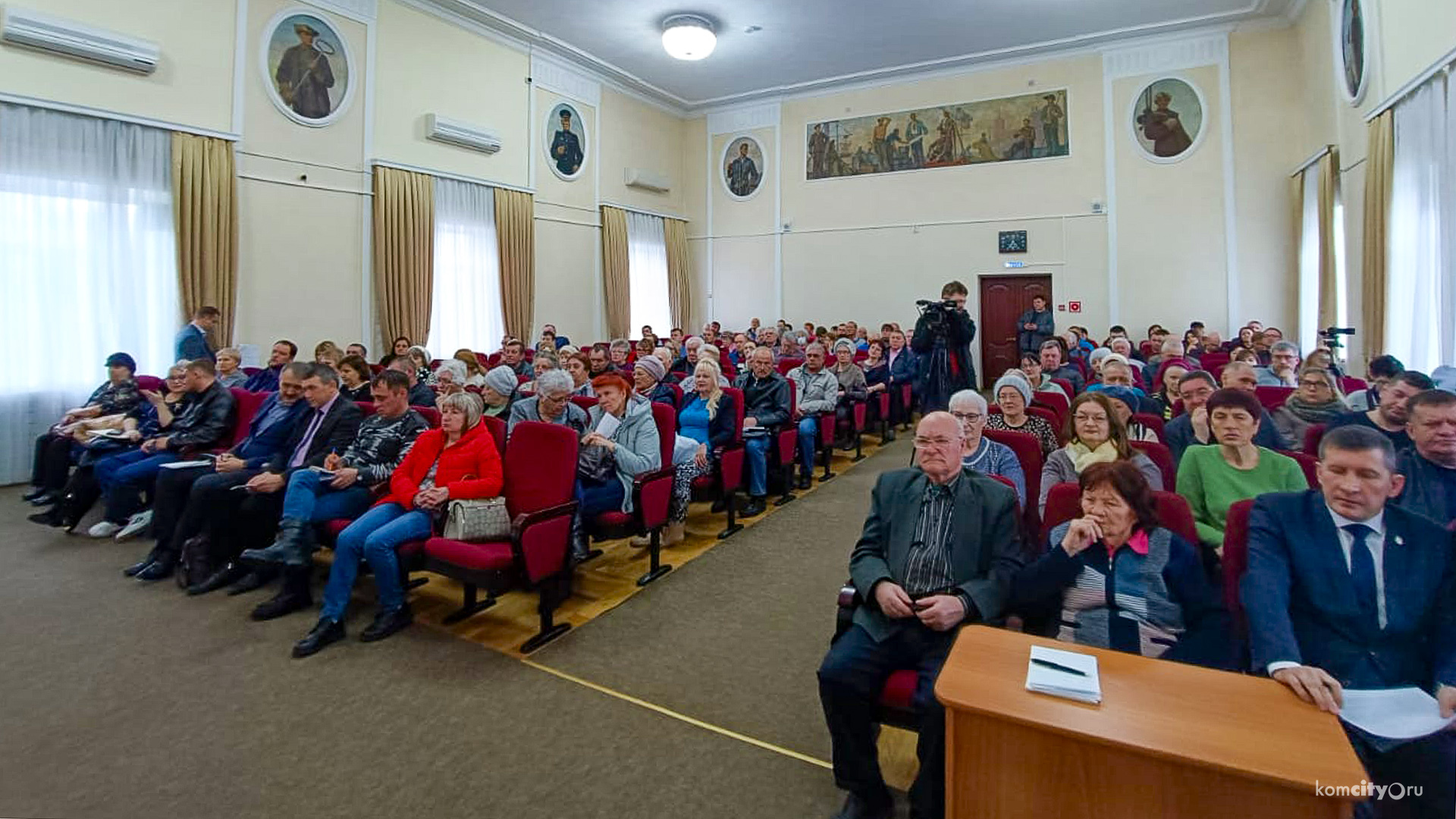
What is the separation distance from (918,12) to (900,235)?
3563 mm

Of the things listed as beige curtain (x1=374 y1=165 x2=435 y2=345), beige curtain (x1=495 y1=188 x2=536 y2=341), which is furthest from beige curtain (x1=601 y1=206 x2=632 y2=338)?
beige curtain (x1=374 y1=165 x2=435 y2=345)

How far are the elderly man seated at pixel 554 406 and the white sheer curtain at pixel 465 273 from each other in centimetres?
584

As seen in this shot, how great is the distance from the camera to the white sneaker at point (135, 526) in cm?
456

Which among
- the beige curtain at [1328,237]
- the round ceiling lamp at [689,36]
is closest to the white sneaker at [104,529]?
the round ceiling lamp at [689,36]

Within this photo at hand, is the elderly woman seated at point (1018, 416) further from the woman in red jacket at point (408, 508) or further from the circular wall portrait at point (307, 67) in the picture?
the circular wall portrait at point (307, 67)

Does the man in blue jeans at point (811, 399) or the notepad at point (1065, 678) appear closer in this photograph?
the notepad at point (1065, 678)

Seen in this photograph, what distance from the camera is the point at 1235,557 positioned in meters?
2.02

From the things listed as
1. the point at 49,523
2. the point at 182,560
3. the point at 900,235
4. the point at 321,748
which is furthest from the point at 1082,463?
the point at 900,235

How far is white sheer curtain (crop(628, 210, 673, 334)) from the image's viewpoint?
12764mm

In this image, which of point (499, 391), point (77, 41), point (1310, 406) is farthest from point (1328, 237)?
point (77, 41)

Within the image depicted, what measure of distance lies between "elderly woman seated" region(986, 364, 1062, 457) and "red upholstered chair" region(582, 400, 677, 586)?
1.77 meters

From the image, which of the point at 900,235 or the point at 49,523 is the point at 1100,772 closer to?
the point at 49,523

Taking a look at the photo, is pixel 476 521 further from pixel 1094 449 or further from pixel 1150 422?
pixel 1150 422

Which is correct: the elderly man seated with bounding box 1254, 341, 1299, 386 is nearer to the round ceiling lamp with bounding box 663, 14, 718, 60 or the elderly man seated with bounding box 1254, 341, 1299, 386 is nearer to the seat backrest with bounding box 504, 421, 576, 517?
the seat backrest with bounding box 504, 421, 576, 517
